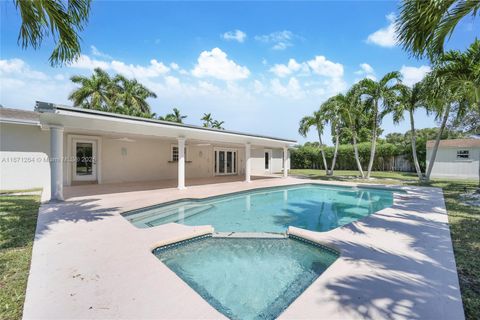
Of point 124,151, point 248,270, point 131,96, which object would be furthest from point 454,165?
point 131,96

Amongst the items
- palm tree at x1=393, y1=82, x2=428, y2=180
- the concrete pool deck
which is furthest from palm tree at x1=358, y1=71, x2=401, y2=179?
the concrete pool deck

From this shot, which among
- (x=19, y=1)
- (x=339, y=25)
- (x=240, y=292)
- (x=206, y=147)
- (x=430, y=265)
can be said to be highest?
(x=339, y=25)

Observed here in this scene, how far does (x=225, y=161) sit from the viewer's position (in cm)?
2103

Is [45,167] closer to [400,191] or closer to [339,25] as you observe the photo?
[339,25]

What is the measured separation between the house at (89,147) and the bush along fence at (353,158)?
41.1 feet

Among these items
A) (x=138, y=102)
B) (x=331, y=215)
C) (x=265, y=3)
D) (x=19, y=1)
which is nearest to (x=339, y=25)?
(x=265, y=3)

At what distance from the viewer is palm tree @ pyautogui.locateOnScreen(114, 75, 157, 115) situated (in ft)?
82.0

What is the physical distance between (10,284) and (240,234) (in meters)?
4.06

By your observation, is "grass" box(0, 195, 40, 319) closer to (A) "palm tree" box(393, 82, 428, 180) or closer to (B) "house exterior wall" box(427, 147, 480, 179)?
(A) "palm tree" box(393, 82, 428, 180)

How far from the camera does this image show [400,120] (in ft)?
51.4

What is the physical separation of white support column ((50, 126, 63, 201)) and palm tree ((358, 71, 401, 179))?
1756 cm

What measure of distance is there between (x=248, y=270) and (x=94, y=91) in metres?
25.3

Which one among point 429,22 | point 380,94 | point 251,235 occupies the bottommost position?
point 251,235

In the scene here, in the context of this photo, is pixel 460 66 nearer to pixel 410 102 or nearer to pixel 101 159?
pixel 410 102
